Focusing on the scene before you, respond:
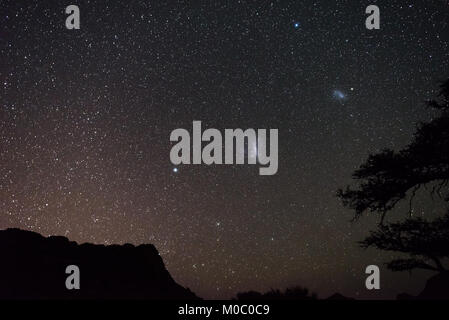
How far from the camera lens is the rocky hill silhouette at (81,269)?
26.6 metres

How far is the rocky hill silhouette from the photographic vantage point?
2664 centimetres

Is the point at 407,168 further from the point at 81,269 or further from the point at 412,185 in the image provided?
the point at 81,269

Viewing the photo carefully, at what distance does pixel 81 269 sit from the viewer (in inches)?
1111

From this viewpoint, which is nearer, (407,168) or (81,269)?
(407,168)

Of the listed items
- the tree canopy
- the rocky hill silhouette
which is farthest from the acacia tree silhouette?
the rocky hill silhouette

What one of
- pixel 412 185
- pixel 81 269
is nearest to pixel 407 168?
pixel 412 185

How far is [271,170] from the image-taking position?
35.7 feet

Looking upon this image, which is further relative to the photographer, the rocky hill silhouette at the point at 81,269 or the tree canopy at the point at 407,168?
the rocky hill silhouette at the point at 81,269

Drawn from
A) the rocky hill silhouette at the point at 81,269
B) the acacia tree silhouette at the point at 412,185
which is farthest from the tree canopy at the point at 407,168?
the rocky hill silhouette at the point at 81,269

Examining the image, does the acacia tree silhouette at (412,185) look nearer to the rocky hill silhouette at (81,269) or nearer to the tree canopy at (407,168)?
the tree canopy at (407,168)

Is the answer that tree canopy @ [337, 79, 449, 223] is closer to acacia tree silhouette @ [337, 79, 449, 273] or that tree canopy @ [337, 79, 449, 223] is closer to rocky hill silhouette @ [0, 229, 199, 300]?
acacia tree silhouette @ [337, 79, 449, 273]

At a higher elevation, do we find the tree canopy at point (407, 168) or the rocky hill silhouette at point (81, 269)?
the tree canopy at point (407, 168)

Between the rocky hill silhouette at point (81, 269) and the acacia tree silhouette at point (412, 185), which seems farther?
the rocky hill silhouette at point (81, 269)
